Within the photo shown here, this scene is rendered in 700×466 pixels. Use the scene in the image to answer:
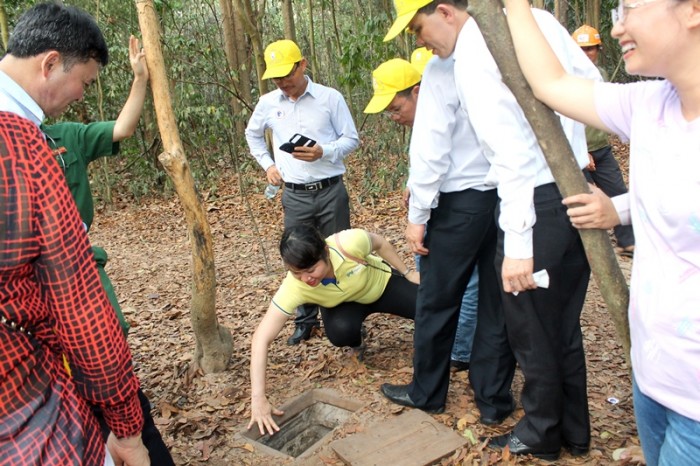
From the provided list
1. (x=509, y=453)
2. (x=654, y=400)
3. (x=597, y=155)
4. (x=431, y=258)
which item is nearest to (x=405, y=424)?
(x=509, y=453)

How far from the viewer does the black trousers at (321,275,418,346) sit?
3.89m

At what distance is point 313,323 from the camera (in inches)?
183

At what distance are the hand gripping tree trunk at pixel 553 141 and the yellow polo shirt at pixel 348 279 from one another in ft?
6.75

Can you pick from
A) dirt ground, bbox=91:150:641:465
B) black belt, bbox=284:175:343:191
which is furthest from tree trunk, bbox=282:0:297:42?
black belt, bbox=284:175:343:191

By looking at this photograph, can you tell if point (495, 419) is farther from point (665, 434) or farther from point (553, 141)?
point (553, 141)

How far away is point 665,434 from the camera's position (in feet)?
5.23

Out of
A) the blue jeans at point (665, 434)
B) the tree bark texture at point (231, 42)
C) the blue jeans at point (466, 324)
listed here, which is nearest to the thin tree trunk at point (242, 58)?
the tree bark texture at point (231, 42)

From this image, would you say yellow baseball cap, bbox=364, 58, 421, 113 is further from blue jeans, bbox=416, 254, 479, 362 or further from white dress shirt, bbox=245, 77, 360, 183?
white dress shirt, bbox=245, 77, 360, 183

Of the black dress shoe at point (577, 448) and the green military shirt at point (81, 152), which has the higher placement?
the green military shirt at point (81, 152)

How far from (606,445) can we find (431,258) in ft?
4.18

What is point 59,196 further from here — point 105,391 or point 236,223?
point 236,223

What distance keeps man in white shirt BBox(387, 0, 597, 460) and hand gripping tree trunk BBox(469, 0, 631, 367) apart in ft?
2.08

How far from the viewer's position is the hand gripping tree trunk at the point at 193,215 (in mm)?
3209

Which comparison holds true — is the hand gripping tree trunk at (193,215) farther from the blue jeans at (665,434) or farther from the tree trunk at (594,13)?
the tree trunk at (594,13)
